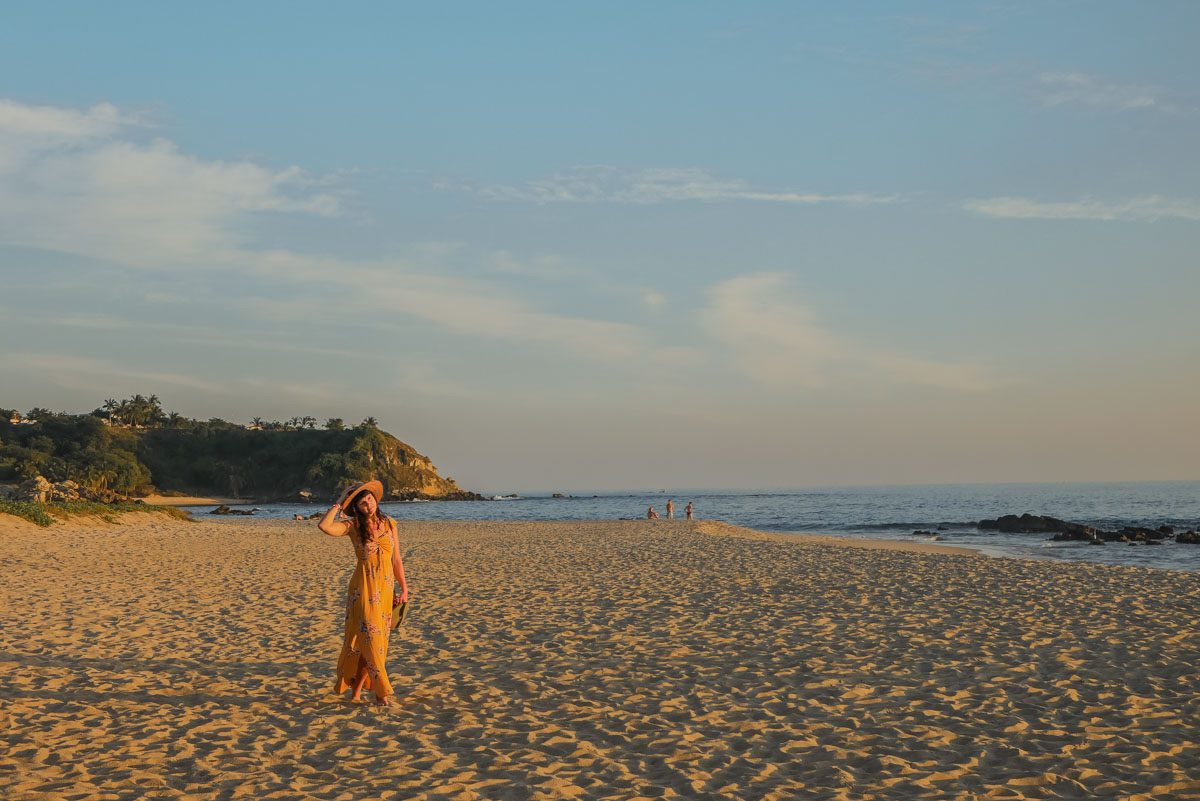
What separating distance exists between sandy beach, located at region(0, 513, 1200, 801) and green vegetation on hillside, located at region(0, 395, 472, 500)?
9876cm

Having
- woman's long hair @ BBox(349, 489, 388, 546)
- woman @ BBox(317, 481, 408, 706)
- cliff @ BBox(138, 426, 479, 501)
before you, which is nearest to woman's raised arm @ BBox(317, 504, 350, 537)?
woman @ BBox(317, 481, 408, 706)

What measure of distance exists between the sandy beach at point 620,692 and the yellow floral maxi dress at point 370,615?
0.31 m

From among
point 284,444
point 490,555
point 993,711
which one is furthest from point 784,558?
point 284,444

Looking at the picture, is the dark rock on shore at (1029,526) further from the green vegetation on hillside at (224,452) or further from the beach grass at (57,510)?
the green vegetation on hillside at (224,452)

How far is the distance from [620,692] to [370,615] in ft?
7.93

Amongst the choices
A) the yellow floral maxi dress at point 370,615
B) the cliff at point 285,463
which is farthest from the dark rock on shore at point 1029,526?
the cliff at point 285,463

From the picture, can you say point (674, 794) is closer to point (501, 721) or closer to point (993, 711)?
point (501, 721)

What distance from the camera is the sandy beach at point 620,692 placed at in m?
6.08

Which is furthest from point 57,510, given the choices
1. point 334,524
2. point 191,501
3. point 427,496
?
point 427,496

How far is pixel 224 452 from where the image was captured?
12694 cm

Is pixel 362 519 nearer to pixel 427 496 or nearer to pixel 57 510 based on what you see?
pixel 57 510

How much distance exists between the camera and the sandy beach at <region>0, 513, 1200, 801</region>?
6.08 meters

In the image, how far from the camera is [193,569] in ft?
68.4

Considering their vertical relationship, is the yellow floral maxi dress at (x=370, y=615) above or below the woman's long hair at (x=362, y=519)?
below
